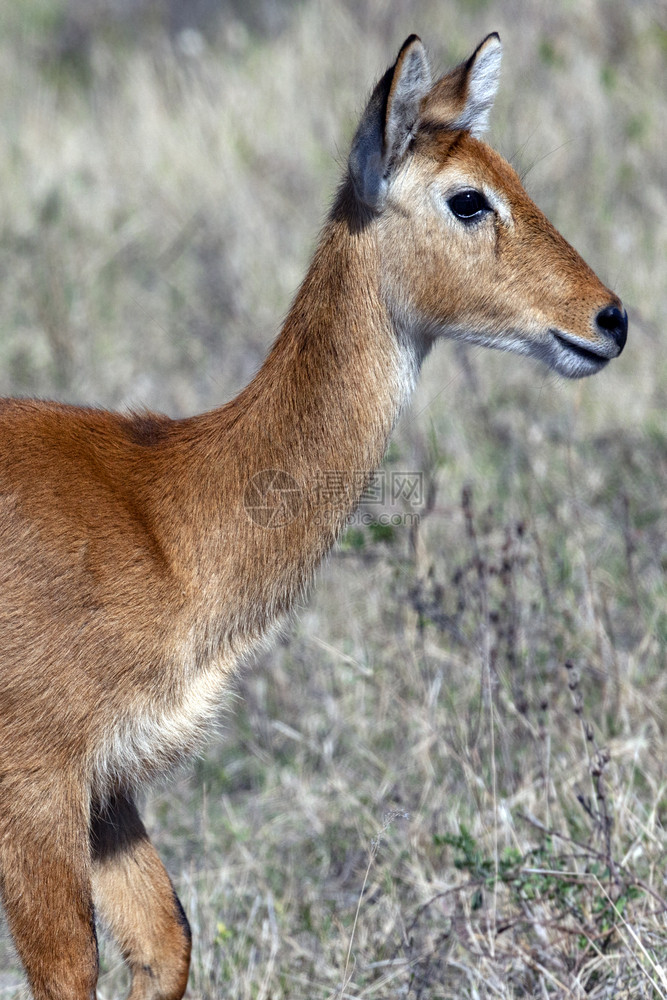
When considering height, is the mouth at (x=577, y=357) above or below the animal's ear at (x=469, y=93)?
below

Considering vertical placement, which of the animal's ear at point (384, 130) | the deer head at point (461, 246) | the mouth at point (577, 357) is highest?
the animal's ear at point (384, 130)

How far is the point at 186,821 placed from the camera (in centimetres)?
537

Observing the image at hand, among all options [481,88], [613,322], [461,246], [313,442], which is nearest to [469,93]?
[481,88]

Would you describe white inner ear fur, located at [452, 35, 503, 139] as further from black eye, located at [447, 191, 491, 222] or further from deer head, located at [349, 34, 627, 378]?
black eye, located at [447, 191, 491, 222]

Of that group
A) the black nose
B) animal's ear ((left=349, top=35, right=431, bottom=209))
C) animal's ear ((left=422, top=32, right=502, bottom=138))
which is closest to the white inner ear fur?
animal's ear ((left=422, top=32, right=502, bottom=138))

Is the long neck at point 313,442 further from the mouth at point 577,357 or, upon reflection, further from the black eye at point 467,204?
the mouth at point 577,357

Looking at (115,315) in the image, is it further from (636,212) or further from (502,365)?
(636,212)

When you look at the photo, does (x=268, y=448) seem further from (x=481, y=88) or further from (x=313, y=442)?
(x=481, y=88)

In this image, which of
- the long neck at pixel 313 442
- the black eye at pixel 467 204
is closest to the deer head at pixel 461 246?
the black eye at pixel 467 204

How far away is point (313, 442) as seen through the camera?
12.6 feet

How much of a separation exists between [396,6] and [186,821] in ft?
32.1

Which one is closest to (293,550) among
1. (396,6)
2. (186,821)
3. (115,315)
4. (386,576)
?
(186,821)

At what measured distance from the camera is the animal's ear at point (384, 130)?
3.72 metres

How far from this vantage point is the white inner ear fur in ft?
13.1
